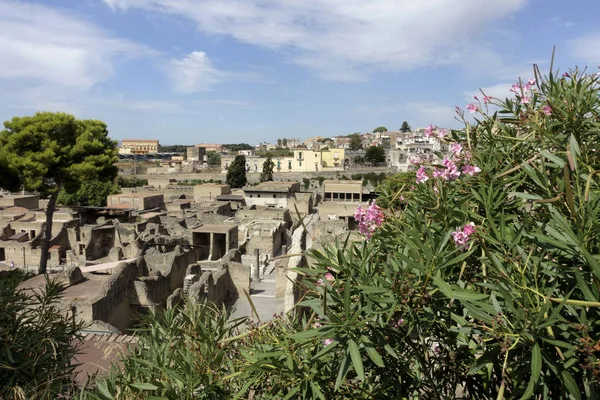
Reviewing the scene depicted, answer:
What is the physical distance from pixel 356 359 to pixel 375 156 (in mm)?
81928

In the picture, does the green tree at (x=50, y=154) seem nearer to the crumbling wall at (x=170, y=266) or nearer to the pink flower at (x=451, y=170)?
the crumbling wall at (x=170, y=266)

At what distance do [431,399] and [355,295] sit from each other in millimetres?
778

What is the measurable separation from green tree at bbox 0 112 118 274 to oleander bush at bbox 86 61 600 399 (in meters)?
14.7

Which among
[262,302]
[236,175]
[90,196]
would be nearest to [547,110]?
[262,302]

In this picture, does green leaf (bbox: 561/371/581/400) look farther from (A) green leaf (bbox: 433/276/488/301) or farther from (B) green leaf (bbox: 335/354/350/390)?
(B) green leaf (bbox: 335/354/350/390)

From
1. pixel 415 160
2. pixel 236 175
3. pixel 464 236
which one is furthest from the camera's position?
pixel 236 175

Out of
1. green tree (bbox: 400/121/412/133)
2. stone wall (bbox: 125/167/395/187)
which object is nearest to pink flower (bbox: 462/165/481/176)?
stone wall (bbox: 125/167/395/187)

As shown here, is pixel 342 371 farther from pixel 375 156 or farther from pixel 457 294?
pixel 375 156

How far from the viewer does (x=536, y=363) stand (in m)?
1.70

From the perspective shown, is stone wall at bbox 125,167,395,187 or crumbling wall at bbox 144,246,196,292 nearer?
crumbling wall at bbox 144,246,196,292

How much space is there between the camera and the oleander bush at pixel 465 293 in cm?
188

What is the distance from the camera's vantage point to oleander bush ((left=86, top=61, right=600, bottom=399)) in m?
1.88

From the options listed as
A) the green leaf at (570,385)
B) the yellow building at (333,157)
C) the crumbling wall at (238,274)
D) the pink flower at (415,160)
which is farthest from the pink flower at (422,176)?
the yellow building at (333,157)

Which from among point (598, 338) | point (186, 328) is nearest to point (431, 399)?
point (598, 338)
